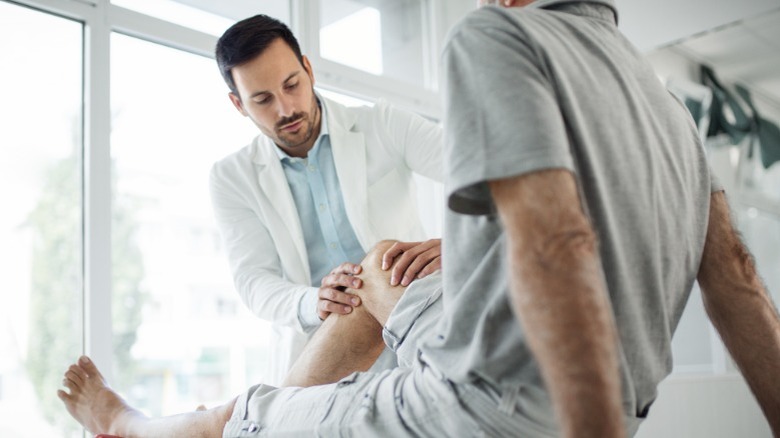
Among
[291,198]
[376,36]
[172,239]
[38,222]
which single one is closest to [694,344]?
[376,36]

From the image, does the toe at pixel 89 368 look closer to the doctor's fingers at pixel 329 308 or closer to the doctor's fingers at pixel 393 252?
the doctor's fingers at pixel 329 308

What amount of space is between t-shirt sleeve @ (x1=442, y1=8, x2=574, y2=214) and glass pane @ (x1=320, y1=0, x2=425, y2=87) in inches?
90.3

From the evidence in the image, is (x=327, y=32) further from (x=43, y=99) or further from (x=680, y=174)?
(x=680, y=174)

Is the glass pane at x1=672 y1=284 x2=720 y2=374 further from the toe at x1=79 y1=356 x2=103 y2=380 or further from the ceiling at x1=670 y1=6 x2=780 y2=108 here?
the toe at x1=79 y1=356 x2=103 y2=380

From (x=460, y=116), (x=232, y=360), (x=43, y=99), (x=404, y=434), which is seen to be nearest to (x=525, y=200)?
(x=460, y=116)

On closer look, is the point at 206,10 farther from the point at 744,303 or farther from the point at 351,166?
the point at 744,303

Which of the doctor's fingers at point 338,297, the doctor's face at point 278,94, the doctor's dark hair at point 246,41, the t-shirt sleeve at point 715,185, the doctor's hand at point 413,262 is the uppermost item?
the doctor's dark hair at point 246,41

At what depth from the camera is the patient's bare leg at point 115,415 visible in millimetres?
1418

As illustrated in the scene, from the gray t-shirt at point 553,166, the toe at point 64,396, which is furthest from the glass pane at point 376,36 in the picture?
the gray t-shirt at point 553,166

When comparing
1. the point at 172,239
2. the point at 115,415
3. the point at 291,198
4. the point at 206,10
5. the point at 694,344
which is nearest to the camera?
the point at 115,415

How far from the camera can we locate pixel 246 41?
2.01m

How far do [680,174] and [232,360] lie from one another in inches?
187

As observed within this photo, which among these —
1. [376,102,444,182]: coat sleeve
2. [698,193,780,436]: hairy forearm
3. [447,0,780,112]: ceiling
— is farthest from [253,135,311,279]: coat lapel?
[447,0,780,112]: ceiling

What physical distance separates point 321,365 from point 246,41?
921mm
